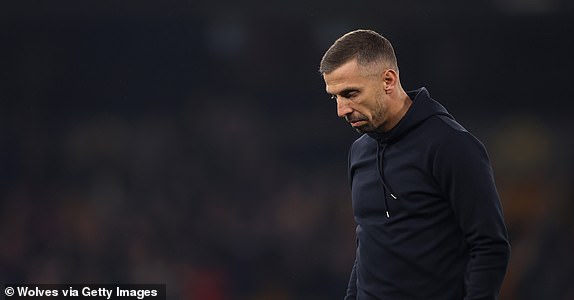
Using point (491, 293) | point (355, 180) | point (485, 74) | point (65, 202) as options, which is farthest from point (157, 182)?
point (491, 293)

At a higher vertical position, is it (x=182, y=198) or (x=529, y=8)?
(x=529, y=8)

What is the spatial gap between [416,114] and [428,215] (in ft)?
0.56

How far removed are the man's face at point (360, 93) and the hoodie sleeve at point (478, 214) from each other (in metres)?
0.16

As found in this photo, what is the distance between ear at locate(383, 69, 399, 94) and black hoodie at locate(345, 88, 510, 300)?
44mm

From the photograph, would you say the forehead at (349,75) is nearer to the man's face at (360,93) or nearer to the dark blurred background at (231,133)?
the man's face at (360,93)

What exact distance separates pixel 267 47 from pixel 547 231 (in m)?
1.43

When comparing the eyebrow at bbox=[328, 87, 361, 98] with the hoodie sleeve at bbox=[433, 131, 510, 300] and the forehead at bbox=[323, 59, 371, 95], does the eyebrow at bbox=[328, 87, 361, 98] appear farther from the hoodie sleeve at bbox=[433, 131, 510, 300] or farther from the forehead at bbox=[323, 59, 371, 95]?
the hoodie sleeve at bbox=[433, 131, 510, 300]

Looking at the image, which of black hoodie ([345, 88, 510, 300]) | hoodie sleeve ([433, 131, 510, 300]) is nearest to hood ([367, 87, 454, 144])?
black hoodie ([345, 88, 510, 300])

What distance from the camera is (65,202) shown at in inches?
152

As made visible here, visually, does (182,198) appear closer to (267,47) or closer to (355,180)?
(267,47)

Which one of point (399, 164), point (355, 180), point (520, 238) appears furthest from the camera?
point (520, 238)

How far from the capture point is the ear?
1488mm

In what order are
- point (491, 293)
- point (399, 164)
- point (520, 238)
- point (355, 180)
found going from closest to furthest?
1. point (491, 293)
2. point (399, 164)
3. point (355, 180)
4. point (520, 238)

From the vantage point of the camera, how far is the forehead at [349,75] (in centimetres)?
147
